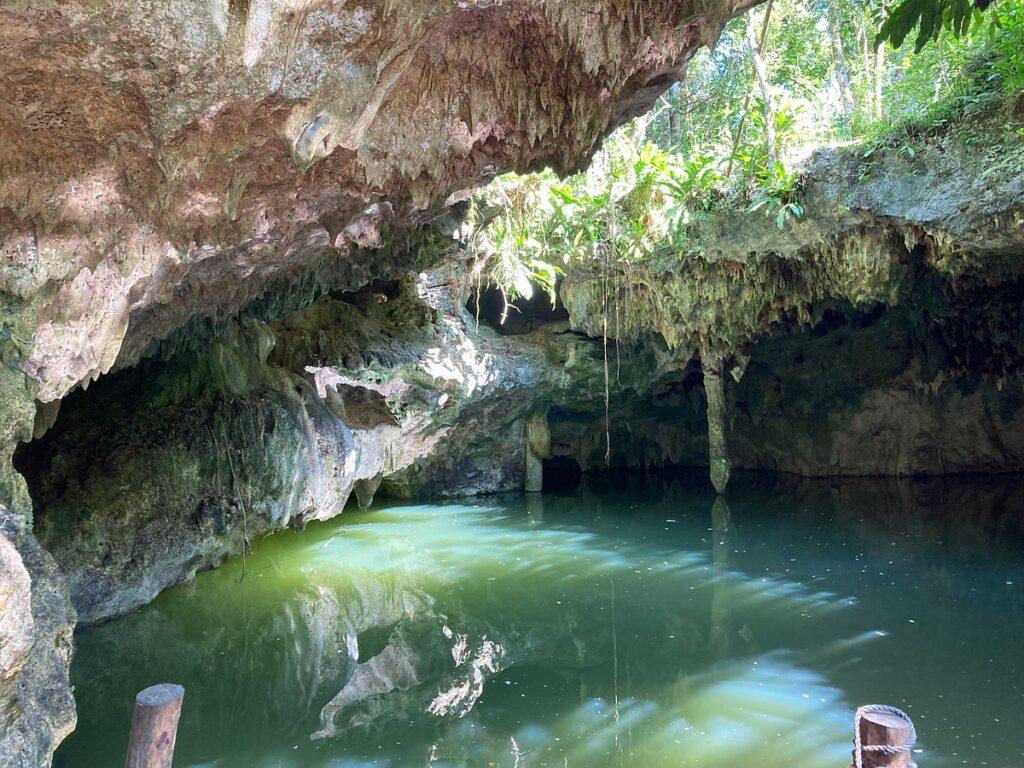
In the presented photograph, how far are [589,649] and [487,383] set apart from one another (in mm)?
6155

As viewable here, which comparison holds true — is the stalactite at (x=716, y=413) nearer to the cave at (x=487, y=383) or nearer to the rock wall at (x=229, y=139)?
the cave at (x=487, y=383)

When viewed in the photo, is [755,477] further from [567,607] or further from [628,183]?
[567,607]

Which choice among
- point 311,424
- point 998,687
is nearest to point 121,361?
point 311,424

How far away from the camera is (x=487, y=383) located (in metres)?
11.5

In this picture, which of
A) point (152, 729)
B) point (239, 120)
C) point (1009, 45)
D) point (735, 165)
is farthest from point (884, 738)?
point (735, 165)

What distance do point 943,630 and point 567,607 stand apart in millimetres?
3116

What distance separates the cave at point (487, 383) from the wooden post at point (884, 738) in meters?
0.02

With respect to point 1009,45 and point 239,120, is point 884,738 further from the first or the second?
point 1009,45

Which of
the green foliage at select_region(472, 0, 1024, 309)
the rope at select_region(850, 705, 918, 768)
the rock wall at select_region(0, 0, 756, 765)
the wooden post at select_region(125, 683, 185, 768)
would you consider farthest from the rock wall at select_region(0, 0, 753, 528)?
the green foliage at select_region(472, 0, 1024, 309)

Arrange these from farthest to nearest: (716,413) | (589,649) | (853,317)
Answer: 1. (853,317)
2. (716,413)
3. (589,649)

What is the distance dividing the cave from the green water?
1.7 inches

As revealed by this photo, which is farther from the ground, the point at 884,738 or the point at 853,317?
the point at 853,317

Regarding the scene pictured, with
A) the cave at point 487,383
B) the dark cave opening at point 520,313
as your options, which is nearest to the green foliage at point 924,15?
the cave at point 487,383

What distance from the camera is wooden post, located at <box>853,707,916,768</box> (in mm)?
2516
